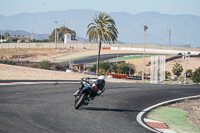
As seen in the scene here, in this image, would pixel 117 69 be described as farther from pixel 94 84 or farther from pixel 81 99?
pixel 81 99

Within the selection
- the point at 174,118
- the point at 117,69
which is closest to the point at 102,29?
the point at 117,69

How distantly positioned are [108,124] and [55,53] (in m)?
110

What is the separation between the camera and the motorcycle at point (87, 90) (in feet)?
44.7

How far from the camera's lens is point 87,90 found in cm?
1372

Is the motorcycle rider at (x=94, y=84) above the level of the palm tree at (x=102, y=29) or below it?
below

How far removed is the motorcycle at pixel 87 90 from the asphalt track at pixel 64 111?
380 millimetres

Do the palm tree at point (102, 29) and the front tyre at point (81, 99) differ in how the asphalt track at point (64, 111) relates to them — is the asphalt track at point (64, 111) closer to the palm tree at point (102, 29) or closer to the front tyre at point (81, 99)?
the front tyre at point (81, 99)

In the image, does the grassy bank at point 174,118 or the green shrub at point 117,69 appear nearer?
the grassy bank at point 174,118

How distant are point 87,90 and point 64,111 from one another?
1254 mm

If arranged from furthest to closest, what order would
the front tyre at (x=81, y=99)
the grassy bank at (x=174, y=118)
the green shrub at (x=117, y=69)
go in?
the green shrub at (x=117, y=69)
the front tyre at (x=81, y=99)
the grassy bank at (x=174, y=118)

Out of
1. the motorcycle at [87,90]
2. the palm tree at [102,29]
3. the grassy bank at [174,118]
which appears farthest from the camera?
the palm tree at [102,29]

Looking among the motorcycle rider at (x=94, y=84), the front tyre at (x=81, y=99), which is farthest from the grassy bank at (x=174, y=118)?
the front tyre at (x=81, y=99)

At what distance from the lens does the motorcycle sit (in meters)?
13.6

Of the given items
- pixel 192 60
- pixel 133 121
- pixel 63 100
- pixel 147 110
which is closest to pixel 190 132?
pixel 133 121
